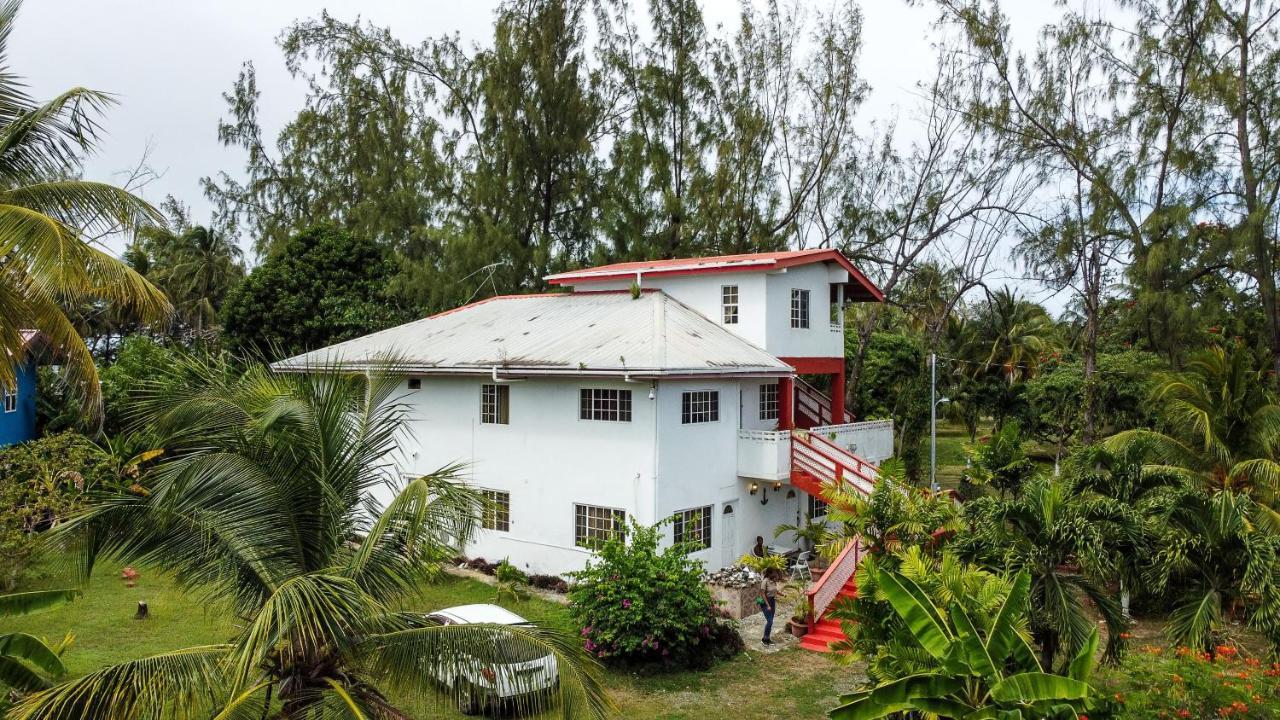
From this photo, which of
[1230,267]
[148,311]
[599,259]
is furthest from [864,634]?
[599,259]

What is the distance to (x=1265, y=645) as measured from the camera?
17906mm

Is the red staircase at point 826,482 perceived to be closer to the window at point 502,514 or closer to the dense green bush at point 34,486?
the window at point 502,514

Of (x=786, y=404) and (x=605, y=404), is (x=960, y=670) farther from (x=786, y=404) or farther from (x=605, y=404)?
(x=786, y=404)

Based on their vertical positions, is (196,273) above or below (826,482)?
above

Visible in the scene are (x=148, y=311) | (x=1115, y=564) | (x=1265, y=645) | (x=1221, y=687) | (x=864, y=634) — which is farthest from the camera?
(x=1265, y=645)

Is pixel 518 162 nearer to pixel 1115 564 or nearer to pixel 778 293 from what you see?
→ pixel 778 293

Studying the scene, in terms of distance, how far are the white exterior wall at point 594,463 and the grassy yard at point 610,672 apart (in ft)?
7.19

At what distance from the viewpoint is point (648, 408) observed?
20.1 metres

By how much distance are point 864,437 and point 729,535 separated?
19.6 feet

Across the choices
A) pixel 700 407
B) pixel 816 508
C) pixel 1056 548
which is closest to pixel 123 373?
pixel 700 407

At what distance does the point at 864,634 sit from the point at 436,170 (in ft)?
110

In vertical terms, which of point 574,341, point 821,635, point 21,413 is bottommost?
point 821,635

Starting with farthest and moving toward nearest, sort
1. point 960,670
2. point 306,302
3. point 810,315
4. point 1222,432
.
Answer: point 306,302, point 810,315, point 1222,432, point 960,670

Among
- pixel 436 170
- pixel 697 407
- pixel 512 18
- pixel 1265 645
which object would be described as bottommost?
pixel 1265 645
